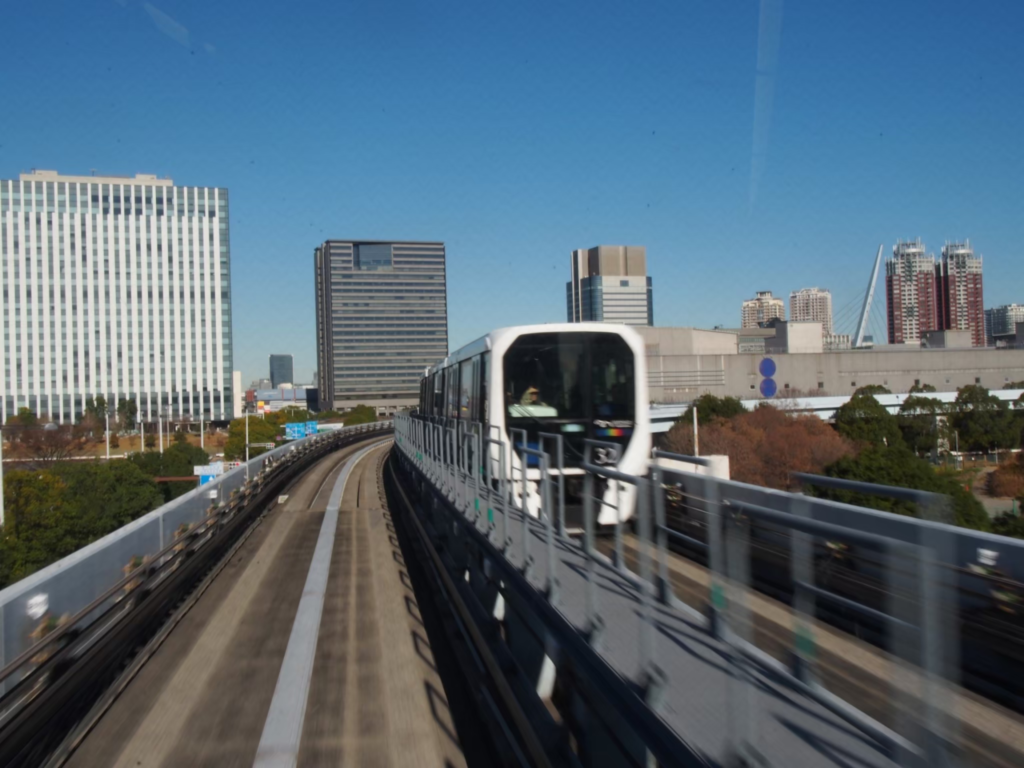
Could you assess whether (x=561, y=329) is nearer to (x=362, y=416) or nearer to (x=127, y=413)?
(x=127, y=413)

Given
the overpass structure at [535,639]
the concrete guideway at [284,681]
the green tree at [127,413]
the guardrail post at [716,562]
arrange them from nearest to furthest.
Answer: the overpass structure at [535,639] → the guardrail post at [716,562] → the concrete guideway at [284,681] → the green tree at [127,413]

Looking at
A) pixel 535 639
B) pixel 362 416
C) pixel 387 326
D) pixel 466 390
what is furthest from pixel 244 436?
pixel 387 326

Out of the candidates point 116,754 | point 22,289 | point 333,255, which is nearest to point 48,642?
point 116,754

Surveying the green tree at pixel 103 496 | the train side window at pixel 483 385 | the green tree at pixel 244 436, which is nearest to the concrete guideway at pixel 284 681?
the train side window at pixel 483 385

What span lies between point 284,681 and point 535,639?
2.92 m

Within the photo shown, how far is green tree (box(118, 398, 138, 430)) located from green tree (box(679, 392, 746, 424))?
101 metres

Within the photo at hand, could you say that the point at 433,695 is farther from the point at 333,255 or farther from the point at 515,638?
the point at 333,255

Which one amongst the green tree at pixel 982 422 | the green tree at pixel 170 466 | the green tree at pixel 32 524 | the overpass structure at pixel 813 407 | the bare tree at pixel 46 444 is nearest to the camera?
the green tree at pixel 982 422

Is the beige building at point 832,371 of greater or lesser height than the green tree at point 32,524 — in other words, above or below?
above

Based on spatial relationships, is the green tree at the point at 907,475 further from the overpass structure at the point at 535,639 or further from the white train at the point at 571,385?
the white train at the point at 571,385

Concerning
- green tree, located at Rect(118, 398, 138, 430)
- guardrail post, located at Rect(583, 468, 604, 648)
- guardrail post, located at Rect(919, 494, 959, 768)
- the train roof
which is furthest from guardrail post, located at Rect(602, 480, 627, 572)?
green tree, located at Rect(118, 398, 138, 430)

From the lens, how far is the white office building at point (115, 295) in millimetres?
106000

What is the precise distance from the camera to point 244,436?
8206cm

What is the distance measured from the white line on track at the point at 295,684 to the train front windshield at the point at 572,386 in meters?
4.12
